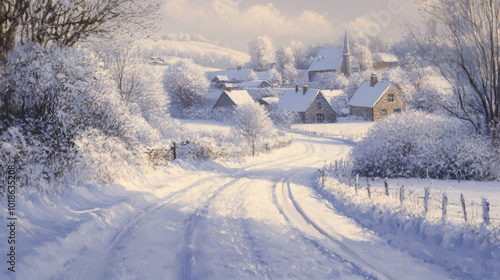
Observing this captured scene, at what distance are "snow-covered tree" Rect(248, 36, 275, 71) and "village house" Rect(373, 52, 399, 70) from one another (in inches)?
1757

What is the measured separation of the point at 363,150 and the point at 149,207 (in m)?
13.6

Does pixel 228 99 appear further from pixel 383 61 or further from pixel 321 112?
pixel 383 61

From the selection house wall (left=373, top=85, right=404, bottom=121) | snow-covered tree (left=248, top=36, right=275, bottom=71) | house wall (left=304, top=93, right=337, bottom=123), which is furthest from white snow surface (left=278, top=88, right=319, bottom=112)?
snow-covered tree (left=248, top=36, right=275, bottom=71)

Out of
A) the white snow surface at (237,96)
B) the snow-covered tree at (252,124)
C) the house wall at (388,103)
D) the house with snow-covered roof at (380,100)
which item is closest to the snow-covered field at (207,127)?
the white snow surface at (237,96)

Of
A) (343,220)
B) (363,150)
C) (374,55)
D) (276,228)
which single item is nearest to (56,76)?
(276,228)

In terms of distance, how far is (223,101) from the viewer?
6369 cm

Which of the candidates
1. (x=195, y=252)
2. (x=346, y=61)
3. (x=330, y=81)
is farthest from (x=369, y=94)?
(x=195, y=252)

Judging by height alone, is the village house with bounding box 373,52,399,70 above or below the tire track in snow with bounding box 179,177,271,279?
above

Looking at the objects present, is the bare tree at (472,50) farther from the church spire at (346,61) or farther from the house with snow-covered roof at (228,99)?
the church spire at (346,61)

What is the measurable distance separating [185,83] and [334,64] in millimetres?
53752

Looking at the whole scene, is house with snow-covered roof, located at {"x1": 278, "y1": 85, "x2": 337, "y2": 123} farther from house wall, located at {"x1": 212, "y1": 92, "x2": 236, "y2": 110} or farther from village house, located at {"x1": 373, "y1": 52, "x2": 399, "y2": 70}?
village house, located at {"x1": 373, "y1": 52, "x2": 399, "y2": 70}

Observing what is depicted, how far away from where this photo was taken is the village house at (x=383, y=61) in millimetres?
102887

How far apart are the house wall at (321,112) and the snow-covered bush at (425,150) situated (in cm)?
4126

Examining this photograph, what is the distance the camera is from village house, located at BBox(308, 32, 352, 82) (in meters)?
96.5
